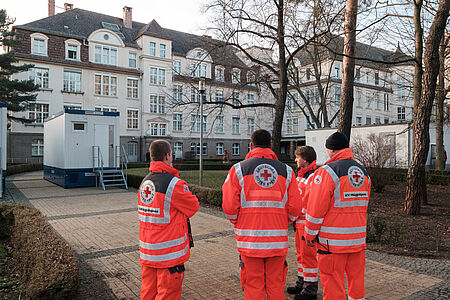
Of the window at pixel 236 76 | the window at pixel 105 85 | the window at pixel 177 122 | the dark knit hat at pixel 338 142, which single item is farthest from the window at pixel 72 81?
the dark knit hat at pixel 338 142

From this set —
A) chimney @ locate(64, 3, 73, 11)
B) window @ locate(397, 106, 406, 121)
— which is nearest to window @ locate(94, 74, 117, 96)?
chimney @ locate(64, 3, 73, 11)

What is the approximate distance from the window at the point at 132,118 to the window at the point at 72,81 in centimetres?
555

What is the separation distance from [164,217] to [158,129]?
120 ft

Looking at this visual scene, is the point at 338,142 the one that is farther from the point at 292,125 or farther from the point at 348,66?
the point at 292,125

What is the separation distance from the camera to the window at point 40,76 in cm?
3209

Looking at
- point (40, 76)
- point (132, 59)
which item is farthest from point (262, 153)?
point (132, 59)

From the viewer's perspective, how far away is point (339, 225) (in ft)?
11.1

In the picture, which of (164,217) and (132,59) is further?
(132,59)

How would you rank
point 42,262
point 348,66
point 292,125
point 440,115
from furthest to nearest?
1. point 292,125
2. point 440,115
3. point 348,66
4. point 42,262

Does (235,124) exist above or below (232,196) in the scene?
above

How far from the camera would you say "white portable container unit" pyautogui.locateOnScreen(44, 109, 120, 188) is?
15.8m

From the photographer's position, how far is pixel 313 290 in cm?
402

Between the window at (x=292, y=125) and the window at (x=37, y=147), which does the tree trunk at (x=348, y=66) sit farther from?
the window at (x=292, y=125)

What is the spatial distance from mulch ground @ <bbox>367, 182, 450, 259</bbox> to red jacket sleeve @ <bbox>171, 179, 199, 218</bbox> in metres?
4.63
